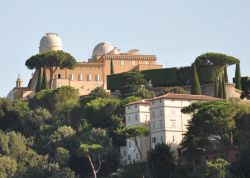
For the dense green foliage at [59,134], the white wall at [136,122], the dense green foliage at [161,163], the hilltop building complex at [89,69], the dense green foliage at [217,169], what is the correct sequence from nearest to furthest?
the dense green foliage at [217,169], the dense green foliage at [161,163], the white wall at [136,122], the dense green foliage at [59,134], the hilltop building complex at [89,69]

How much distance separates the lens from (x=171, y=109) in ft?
255

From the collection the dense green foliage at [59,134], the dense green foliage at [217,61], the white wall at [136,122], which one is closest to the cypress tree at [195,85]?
the dense green foliage at [217,61]

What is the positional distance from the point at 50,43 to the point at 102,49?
7.02m

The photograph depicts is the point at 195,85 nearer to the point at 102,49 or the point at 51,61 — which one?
the point at 51,61

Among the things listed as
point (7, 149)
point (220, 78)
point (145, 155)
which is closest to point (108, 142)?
point (145, 155)

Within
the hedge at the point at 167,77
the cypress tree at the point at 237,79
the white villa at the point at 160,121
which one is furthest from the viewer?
the cypress tree at the point at 237,79

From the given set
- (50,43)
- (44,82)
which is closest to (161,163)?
(44,82)

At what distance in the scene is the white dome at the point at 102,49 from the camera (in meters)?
114

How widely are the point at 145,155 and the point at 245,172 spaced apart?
53.5 feet

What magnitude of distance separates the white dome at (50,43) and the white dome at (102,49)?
488 centimetres

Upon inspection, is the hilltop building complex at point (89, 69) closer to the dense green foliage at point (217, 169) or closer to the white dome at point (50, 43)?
the white dome at point (50, 43)

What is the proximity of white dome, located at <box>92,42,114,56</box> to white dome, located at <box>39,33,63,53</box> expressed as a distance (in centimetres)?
488

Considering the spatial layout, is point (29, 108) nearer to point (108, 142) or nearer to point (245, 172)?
point (108, 142)

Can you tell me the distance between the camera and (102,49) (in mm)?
114312
